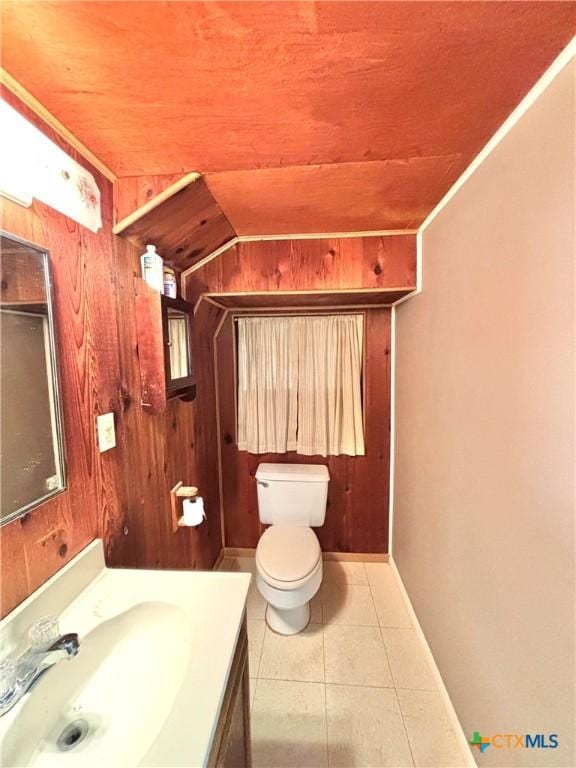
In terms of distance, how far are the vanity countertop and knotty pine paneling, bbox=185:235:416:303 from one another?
1.26m

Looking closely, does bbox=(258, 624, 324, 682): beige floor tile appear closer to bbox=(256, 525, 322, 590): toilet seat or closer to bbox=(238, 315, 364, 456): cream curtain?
bbox=(256, 525, 322, 590): toilet seat

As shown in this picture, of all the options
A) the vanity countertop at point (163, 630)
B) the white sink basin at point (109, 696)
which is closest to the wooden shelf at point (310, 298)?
the vanity countertop at point (163, 630)

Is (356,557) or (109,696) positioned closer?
(109,696)

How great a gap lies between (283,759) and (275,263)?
2112 millimetres

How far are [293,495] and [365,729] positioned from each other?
107 cm

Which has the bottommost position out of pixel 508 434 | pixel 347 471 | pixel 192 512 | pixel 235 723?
pixel 235 723

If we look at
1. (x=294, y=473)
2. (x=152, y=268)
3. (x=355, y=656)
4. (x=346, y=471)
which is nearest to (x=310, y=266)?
(x=152, y=268)

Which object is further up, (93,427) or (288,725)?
(93,427)

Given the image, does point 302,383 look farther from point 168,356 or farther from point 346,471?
point 168,356

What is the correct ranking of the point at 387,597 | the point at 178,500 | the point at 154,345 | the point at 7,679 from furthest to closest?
the point at 387,597, the point at 178,500, the point at 154,345, the point at 7,679

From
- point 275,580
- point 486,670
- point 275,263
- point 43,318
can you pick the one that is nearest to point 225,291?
point 275,263

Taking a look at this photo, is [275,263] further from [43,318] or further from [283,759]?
[283,759]

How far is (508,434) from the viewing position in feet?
2.78

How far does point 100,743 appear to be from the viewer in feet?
2.03
